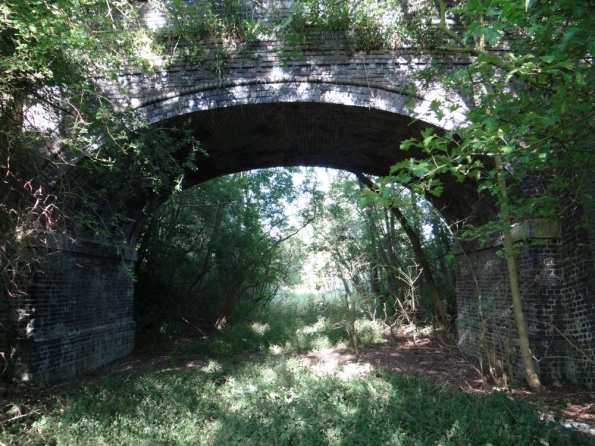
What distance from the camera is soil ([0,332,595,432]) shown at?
207 inches

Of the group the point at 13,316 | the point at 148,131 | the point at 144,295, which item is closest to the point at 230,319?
the point at 144,295

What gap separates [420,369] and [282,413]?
3.41m

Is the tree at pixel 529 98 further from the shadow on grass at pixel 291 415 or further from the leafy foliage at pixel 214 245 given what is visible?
the leafy foliage at pixel 214 245

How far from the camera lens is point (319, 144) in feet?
30.1

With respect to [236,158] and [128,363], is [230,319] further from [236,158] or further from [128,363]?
[236,158]

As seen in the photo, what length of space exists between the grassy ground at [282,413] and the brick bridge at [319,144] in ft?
4.69

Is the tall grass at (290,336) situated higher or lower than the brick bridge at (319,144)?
lower

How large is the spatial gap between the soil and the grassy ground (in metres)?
0.45

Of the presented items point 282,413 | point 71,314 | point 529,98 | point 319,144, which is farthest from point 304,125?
point 71,314

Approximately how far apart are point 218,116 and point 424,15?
4129 millimetres

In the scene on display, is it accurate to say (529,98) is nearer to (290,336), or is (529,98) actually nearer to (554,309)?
(554,309)

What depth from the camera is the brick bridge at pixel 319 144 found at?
6.39 m

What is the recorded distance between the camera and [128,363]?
900 cm

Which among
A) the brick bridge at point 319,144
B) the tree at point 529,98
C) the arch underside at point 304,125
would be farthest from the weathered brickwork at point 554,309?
the tree at point 529,98
